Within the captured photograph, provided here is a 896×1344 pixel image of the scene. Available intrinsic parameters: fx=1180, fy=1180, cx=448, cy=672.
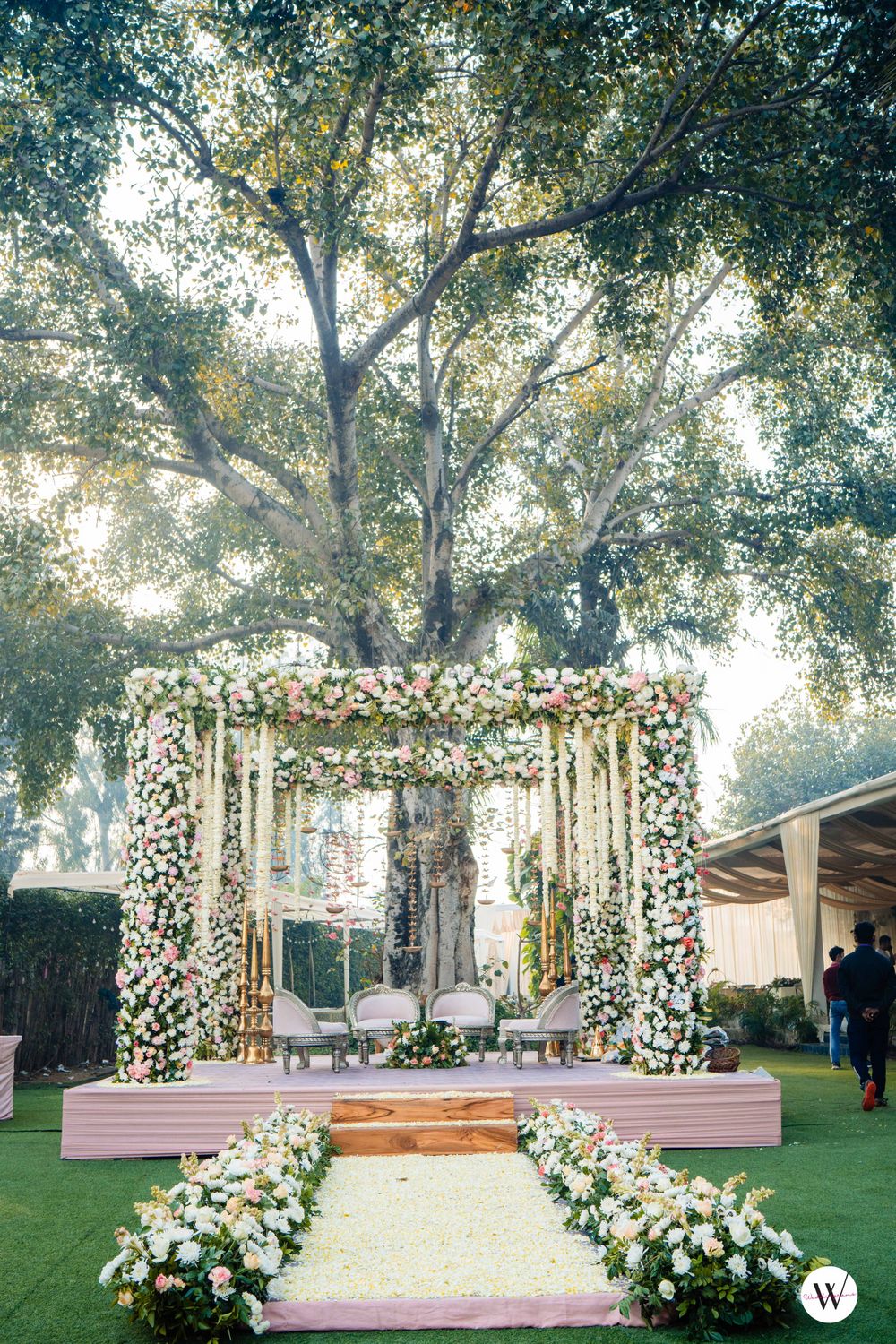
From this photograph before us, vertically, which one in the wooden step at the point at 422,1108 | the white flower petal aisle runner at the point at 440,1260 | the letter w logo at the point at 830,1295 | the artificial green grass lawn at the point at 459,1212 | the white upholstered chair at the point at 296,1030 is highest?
the white upholstered chair at the point at 296,1030

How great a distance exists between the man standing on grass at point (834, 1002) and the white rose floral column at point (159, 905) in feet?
23.0

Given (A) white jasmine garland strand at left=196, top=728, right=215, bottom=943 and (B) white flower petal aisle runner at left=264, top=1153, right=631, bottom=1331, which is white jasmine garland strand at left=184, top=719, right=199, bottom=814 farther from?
(B) white flower petal aisle runner at left=264, top=1153, right=631, bottom=1331

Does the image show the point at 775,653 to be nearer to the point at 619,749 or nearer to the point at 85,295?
the point at 619,749

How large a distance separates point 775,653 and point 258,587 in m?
8.95

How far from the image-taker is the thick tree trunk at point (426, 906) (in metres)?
15.5

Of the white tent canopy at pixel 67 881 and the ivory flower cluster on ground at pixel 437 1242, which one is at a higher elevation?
the white tent canopy at pixel 67 881

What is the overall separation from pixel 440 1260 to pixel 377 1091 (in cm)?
385

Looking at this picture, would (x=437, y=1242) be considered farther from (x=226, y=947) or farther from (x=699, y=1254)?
(x=226, y=947)

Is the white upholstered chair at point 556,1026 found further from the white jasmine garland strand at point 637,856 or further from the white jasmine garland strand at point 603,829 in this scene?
the white jasmine garland strand at point 637,856

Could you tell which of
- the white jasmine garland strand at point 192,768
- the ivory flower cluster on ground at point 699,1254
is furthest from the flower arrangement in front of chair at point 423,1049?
the ivory flower cluster on ground at point 699,1254

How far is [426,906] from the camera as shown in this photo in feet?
51.9

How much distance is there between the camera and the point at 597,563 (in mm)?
19391

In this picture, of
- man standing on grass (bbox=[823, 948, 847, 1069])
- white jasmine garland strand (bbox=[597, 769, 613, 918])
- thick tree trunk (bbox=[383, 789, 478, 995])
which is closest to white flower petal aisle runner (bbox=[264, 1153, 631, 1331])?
white jasmine garland strand (bbox=[597, 769, 613, 918])

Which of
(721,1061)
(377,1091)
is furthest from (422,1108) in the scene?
(721,1061)
